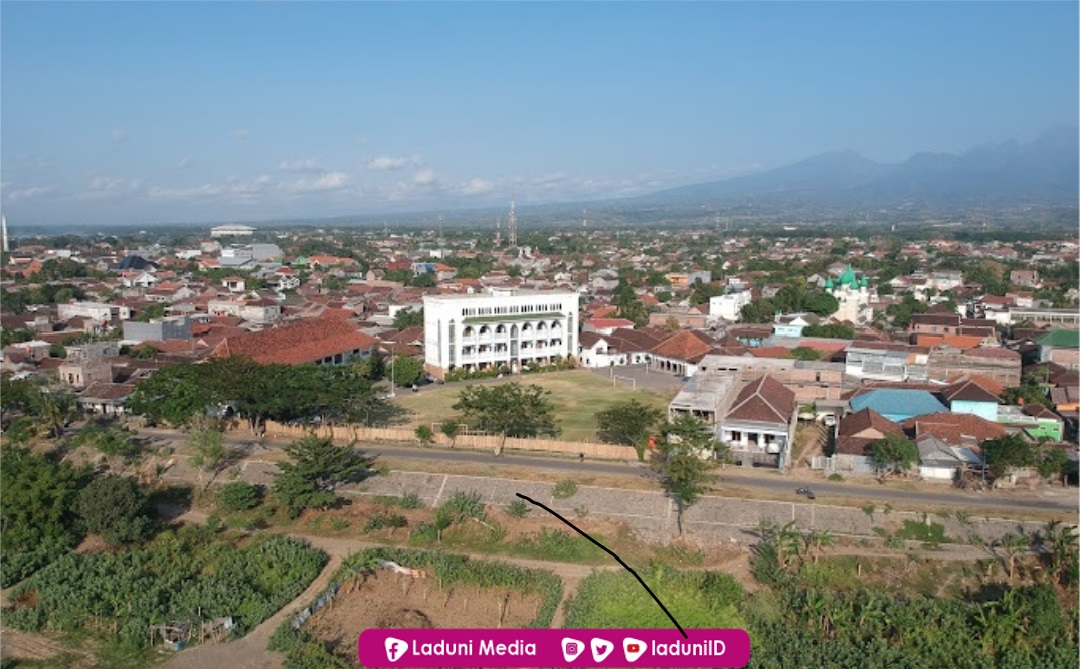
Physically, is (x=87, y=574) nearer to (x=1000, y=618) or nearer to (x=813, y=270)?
(x=1000, y=618)

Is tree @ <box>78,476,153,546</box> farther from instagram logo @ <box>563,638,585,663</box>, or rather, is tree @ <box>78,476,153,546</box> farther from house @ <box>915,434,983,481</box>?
house @ <box>915,434,983,481</box>

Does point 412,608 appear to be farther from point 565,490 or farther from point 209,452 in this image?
point 209,452

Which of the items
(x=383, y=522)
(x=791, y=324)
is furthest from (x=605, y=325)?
(x=383, y=522)

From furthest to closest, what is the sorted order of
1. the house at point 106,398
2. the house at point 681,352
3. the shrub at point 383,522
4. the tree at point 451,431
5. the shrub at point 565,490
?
the house at point 681,352
the house at point 106,398
the tree at point 451,431
the shrub at point 565,490
the shrub at point 383,522

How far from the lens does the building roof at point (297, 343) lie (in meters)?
29.0

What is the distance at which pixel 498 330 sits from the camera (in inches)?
1286

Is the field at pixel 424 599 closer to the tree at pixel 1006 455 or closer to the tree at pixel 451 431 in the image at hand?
the tree at pixel 451 431

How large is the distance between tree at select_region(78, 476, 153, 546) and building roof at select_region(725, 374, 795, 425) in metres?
14.1

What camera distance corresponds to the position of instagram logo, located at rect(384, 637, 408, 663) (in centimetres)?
847

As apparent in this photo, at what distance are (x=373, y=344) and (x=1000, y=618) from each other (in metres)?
26.1

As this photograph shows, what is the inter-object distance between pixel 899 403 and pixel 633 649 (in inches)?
737

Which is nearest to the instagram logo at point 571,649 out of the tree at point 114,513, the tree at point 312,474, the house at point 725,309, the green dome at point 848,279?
the tree at point 312,474

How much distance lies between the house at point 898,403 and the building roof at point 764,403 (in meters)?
2.12

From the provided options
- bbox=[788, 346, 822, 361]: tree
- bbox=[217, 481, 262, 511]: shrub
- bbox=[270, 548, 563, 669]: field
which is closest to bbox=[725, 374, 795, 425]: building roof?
bbox=[788, 346, 822, 361]: tree
